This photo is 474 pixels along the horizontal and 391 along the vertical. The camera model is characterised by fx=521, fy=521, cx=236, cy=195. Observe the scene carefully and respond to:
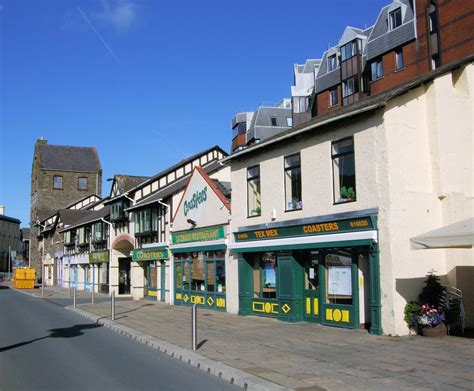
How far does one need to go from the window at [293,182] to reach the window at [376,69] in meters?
24.7

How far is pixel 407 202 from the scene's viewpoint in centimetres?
1297

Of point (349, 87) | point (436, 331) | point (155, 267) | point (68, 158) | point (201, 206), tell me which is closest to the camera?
point (436, 331)

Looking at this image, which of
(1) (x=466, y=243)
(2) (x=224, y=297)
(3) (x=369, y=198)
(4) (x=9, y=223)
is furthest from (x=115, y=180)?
(4) (x=9, y=223)

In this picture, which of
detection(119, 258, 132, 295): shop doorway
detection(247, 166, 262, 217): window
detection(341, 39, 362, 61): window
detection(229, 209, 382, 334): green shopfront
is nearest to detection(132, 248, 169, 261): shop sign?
detection(119, 258, 132, 295): shop doorway

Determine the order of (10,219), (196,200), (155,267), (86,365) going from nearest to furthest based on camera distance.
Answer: (86,365)
(196,200)
(155,267)
(10,219)

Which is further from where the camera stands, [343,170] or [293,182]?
[293,182]

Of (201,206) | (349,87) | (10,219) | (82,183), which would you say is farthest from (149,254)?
(10,219)

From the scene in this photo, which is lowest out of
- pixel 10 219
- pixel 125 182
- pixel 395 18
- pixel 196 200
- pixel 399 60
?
pixel 196 200

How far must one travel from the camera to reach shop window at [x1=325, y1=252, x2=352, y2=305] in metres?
14.1

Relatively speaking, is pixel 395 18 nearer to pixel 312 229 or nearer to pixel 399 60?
pixel 399 60

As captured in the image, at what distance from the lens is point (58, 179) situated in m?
76.7

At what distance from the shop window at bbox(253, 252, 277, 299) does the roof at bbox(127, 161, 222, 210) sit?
9.15 meters

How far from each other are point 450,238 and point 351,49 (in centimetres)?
3443

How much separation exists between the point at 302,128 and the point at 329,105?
103ft
